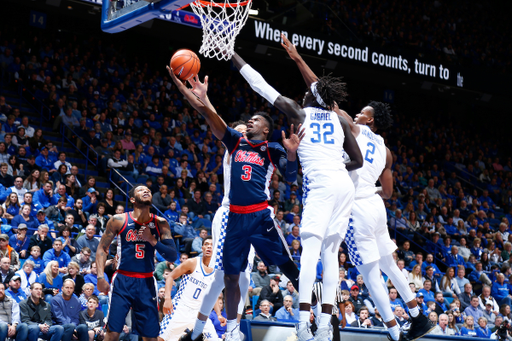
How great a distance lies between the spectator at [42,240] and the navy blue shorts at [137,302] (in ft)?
16.1

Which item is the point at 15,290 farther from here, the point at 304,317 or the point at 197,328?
the point at 304,317

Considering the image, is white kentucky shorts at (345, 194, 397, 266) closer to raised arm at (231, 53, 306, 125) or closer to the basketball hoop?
raised arm at (231, 53, 306, 125)

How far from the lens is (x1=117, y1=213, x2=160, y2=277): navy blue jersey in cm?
630

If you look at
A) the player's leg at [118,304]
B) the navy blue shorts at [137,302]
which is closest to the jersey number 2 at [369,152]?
the navy blue shorts at [137,302]

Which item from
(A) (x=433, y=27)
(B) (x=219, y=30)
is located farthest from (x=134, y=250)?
(A) (x=433, y=27)

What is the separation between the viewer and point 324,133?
5523mm

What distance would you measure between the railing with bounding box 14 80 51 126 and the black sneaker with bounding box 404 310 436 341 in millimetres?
12545

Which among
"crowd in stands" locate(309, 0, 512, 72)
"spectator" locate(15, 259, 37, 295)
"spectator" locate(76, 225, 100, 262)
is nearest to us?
"spectator" locate(15, 259, 37, 295)

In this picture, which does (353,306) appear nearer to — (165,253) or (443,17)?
(165,253)

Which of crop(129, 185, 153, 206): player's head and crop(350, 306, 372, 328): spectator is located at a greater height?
crop(129, 185, 153, 206): player's head

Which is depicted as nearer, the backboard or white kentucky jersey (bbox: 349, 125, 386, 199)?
white kentucky jersey (bbox: 349, 125, 386, 199)

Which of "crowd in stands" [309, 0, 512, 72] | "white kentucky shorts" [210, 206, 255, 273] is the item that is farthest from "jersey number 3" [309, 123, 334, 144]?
"crowd in stands" [309, 0, 512, 72]

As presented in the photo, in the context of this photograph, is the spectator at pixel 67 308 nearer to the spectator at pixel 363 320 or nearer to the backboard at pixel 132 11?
the backboard at pixel 132 11

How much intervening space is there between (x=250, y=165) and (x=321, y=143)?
0.75 metres
